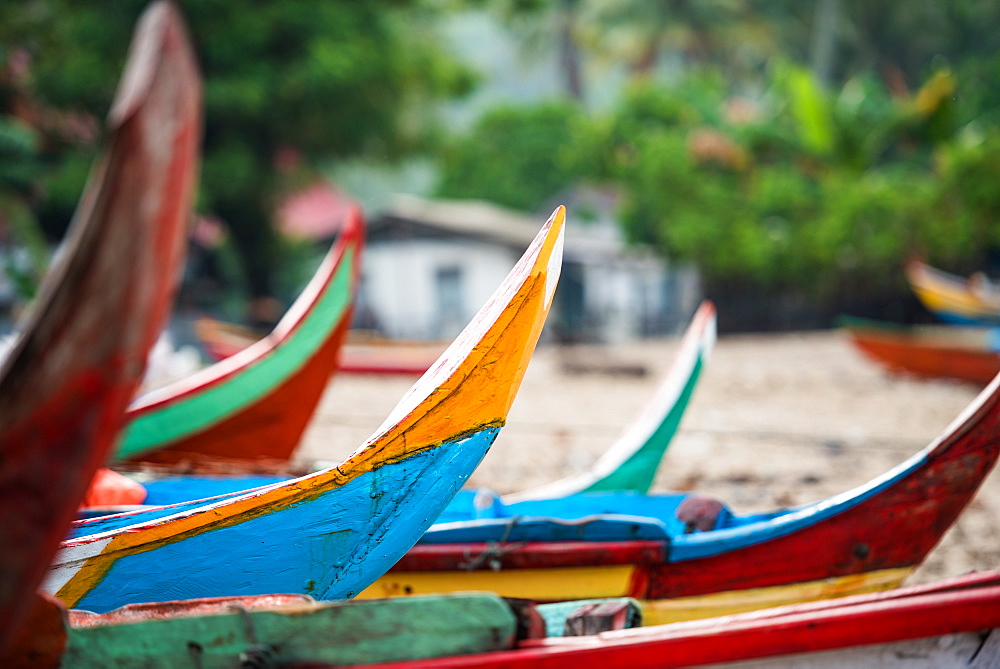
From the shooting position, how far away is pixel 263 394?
4227mm

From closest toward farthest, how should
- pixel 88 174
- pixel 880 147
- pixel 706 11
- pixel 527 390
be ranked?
pixel 527 390 < pixel 88 174 < pixel 880 147 < pixel 706 11

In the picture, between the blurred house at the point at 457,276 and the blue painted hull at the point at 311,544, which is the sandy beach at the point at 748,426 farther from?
the blurred house at the point at 457,276

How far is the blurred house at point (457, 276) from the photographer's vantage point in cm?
1905

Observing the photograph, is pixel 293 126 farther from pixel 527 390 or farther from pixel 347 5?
pixel 527 390

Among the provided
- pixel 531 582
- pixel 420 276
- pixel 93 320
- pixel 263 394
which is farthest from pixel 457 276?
pixel 93 320

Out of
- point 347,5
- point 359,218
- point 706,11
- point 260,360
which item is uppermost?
point 706,11

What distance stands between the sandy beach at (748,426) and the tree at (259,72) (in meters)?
5.72

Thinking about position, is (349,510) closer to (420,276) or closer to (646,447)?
(646,447)

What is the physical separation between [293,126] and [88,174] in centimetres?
377

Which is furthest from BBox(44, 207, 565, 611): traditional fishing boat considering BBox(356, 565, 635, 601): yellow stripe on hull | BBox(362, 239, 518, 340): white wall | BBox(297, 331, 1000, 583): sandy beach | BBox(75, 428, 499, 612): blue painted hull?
BBox(362, 239, 518, 340): white wall

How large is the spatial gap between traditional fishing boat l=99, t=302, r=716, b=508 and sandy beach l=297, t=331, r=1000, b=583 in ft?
4.35

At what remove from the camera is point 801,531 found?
2424mm

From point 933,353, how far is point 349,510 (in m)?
9.64

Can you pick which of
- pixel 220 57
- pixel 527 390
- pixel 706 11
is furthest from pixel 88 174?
pixel 706 11
